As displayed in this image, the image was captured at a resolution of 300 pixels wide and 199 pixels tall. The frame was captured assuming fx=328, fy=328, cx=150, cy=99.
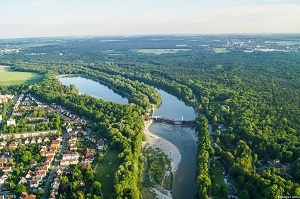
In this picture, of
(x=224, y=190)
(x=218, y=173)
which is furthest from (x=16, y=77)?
(x=224, y=190)

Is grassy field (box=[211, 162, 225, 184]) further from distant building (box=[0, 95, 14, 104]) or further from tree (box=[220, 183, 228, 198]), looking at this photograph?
distant building (box=[0, 95, 14, 104])

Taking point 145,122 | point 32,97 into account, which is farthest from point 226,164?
point 32,97

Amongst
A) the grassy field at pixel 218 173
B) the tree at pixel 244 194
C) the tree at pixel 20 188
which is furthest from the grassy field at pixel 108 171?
the tree at pixel 244 194

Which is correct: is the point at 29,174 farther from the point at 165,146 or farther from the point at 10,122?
the point at 10,122

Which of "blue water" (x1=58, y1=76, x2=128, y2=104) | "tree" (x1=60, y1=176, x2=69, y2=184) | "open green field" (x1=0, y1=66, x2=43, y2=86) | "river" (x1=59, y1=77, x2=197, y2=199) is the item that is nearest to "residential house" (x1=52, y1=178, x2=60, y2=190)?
"tree" (x1=60, y1=176, x2=69, y2=184)

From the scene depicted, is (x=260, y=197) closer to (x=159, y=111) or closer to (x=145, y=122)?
(x=145, y=122)

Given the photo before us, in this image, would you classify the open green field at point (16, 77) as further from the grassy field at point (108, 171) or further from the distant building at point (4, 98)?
the grassy field at point (108, 171)

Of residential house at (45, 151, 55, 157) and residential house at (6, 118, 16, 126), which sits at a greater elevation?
residential house at (6, 118, 16, 126)
